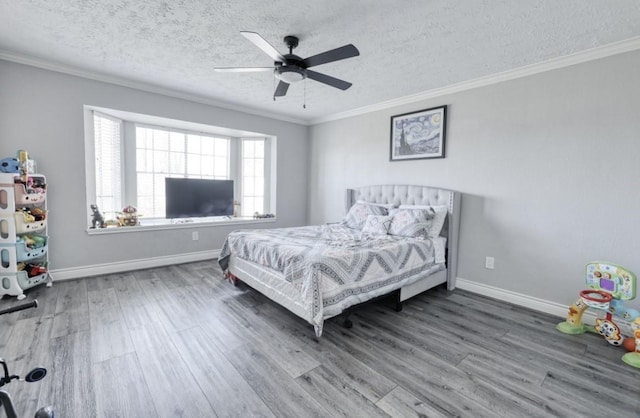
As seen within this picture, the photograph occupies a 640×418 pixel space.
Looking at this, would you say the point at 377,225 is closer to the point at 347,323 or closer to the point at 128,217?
the point at 347,323

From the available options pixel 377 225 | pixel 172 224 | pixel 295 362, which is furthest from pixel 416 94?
pixel 172 224

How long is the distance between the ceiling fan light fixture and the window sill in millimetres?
3061

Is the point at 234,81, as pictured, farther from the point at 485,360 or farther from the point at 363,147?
the point at 485,360

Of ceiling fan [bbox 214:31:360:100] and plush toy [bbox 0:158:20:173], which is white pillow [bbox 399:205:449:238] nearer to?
ceiling fan [bbox 214:31:360:100]

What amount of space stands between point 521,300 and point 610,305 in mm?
787

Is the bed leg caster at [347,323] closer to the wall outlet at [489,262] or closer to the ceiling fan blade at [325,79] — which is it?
the wall outlet at [489,262]

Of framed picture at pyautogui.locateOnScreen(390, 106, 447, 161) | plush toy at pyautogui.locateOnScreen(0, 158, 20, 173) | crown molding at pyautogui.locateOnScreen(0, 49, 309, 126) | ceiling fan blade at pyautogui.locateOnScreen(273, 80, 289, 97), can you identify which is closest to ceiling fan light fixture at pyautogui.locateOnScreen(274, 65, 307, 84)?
ceiling fan blade at pyautogui.locateOnScreen(273, 80, 289, 97)

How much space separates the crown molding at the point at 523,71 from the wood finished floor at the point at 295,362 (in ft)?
8.44

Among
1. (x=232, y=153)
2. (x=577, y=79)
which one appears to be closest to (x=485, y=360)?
(x=577, y=79)

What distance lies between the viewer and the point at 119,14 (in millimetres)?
2260

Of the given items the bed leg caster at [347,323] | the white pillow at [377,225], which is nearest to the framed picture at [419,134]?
the white pillow at [377,225]

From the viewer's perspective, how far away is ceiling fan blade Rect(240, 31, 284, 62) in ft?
6.22

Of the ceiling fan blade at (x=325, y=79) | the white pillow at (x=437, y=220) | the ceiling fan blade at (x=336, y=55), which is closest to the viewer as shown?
the ceiling fan blade at (x=336, y=55)

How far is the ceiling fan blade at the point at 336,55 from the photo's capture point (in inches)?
79.5
